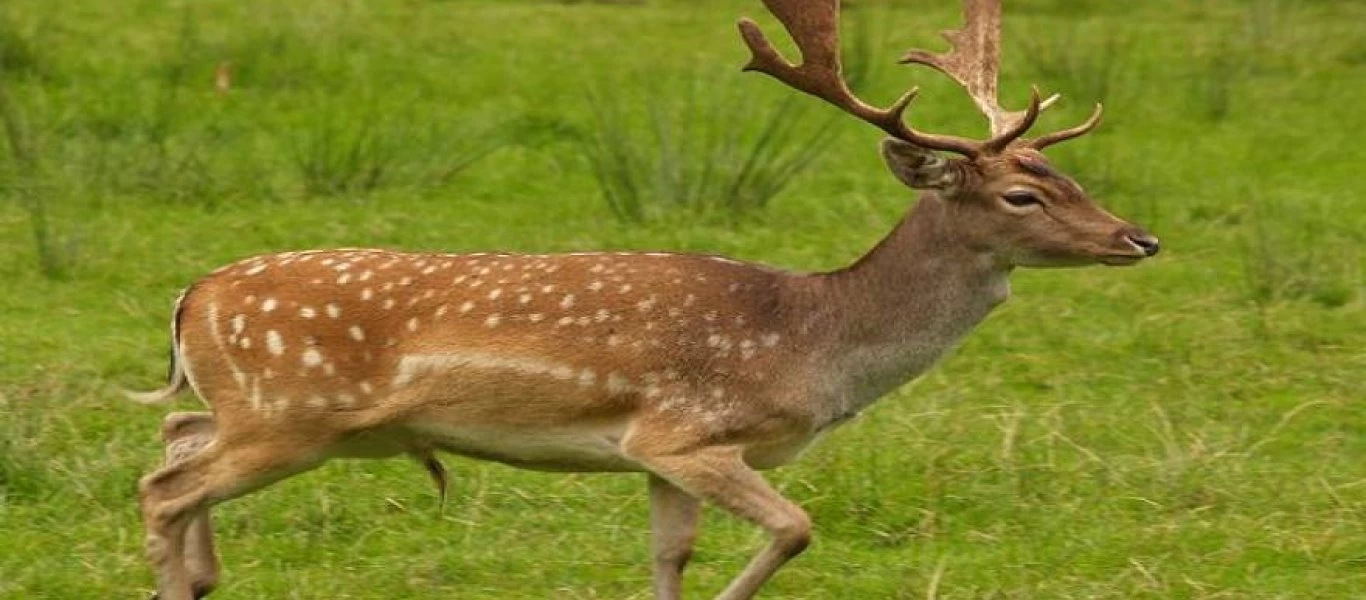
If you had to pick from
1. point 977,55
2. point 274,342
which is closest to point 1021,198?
point 977,55

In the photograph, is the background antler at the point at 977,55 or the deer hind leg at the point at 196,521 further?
the background antler at the point at 977,55

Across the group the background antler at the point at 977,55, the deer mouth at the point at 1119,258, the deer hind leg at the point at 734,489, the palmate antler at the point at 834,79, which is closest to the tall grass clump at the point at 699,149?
the background antler at the point at 977,55

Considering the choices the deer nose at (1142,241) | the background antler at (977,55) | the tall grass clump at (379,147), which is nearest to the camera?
the deer nose at (1142,241)

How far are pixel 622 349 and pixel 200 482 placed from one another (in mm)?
889

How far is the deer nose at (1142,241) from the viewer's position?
637 cm

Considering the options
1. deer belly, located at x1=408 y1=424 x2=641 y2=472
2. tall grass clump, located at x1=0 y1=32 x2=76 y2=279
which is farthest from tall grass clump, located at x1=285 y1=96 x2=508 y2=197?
deer belly, located at x1=408 y1=424 x2=641 y2=472

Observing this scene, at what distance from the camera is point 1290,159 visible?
11.8m

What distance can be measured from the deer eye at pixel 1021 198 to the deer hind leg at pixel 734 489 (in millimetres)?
796

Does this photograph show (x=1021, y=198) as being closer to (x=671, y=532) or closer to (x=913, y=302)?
(x=913, y=302)

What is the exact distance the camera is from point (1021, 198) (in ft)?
21.0

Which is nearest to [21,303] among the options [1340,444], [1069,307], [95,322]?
[95,322]

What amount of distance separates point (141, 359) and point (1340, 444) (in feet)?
10.7

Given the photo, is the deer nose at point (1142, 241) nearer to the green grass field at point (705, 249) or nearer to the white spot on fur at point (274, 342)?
the green grass field at point (705, 249)

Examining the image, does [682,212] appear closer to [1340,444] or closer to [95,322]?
[95,322]
